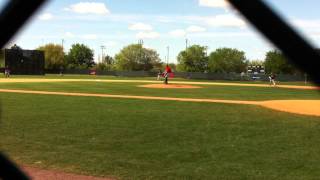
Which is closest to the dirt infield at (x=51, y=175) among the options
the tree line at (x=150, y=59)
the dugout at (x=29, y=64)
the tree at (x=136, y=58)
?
the dugout at (x=29, y=64)

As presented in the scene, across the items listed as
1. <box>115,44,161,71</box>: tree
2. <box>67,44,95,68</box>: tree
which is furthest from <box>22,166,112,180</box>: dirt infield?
<box>67,44,95,68</box>: tree

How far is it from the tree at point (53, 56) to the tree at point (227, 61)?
30.7 m

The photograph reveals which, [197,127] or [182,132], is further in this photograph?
[197,127]

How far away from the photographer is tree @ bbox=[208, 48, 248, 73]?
108375 millimetres

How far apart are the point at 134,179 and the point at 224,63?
103014 millimetres

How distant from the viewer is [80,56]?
124 metres

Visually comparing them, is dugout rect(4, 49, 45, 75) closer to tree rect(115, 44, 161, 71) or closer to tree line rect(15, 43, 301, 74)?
tree line rect(15, 43, 301, 74)

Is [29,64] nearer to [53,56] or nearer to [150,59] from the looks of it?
[53,56]

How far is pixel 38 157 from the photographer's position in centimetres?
885

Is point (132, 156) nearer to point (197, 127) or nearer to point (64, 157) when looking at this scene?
point (64, 157)

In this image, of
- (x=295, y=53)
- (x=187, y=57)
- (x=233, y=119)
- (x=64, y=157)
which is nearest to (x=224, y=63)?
(x=187, y=57)

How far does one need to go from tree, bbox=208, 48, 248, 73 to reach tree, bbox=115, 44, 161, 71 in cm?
1835

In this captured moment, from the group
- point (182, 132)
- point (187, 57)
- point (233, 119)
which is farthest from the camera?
point (187, 57)

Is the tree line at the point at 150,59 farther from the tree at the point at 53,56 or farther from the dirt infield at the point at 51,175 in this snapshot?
the dirt infield at the point at 51,175
